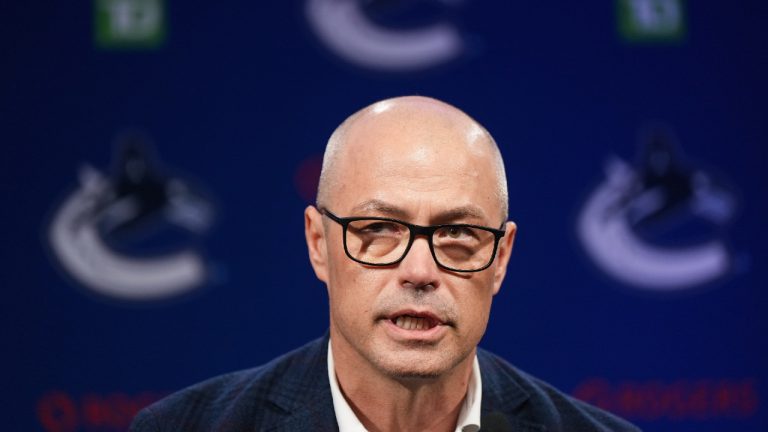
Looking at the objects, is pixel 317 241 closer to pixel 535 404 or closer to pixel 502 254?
pixel 502 254

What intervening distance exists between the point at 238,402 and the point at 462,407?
0.40 m

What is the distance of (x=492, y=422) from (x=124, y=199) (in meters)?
1.54

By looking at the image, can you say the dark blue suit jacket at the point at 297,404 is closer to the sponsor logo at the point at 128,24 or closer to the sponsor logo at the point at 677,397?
the sponsor logo at the point at 677,397

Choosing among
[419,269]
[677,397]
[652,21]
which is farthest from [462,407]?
[652,21]

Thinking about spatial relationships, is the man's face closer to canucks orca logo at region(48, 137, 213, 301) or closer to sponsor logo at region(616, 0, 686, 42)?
canucks orca logo at region(48, 137, 213, 301)

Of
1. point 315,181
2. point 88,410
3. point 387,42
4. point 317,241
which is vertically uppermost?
point 387,42

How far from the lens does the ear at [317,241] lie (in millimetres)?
1641

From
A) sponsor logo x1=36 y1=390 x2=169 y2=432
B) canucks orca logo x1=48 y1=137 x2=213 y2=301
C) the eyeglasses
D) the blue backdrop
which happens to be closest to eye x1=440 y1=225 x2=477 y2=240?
the eyeglasses

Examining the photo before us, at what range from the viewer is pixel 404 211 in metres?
1.48

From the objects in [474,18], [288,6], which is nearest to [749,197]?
[474,18]

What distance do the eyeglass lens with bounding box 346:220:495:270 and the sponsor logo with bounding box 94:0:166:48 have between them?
4.57 feet

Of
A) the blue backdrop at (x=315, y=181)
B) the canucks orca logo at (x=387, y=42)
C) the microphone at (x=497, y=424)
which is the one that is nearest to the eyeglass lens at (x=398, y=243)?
the microphone at (x=497, y=424)

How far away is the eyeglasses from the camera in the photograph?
1482mm

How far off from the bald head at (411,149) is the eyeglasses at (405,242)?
71 millimetres
